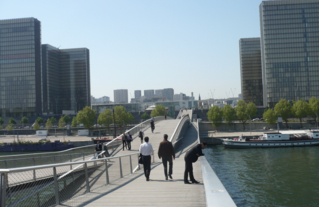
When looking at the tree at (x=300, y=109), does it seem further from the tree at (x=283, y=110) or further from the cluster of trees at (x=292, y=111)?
the tree at (x=283, y=110)

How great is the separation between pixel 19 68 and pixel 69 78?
28117 mm

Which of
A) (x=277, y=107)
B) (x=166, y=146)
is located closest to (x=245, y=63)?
(x=277, y=107)

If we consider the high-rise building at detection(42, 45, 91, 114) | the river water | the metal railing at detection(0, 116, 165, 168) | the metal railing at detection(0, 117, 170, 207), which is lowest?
the river water

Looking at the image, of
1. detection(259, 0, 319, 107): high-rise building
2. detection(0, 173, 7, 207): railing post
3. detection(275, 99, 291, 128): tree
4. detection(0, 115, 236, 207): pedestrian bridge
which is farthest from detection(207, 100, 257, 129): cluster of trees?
detection(0, 173, 7, 207): railing post

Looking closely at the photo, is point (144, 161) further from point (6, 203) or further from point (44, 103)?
point (44, 103)

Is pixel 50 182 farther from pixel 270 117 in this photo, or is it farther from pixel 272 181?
pixel 270 117

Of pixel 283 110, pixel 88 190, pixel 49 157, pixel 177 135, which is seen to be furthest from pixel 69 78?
pixel 88 190

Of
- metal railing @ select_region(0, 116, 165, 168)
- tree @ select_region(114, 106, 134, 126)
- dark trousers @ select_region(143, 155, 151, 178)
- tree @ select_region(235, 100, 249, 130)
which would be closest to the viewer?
dark trousers @ select_region(143, 155, 151, 178)

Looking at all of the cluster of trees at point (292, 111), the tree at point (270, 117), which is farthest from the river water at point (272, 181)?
the cluster of trees at point (292, 111)

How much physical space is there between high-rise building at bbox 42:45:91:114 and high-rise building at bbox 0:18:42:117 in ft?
59.1

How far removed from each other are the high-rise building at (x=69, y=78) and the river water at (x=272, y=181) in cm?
11061

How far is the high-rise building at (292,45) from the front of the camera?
102 m

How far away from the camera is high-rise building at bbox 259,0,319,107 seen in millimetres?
102062

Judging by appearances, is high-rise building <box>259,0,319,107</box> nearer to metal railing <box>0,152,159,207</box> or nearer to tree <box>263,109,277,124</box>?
tree <box>263,109,277,124</box>
